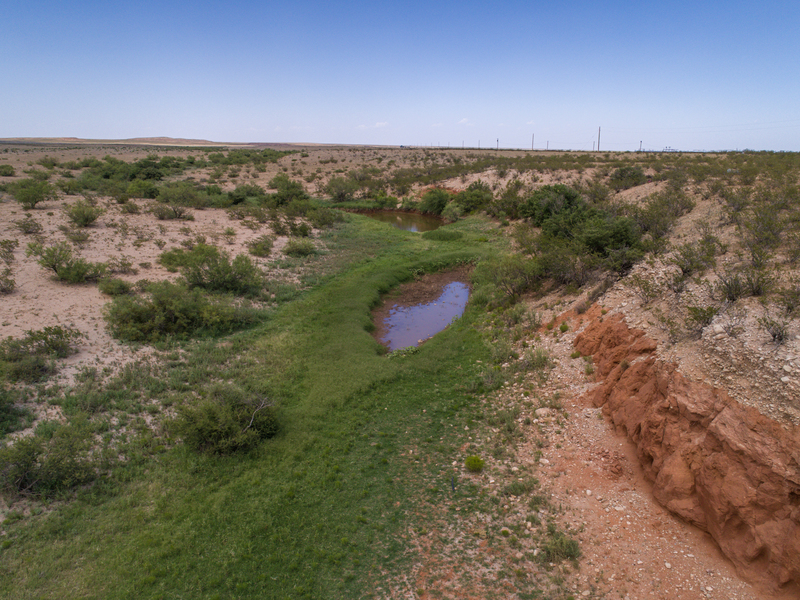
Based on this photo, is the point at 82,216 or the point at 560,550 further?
the point at 82,216

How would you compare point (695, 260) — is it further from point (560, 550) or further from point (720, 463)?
point (560, 550)

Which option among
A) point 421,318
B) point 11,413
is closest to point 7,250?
point 11,413

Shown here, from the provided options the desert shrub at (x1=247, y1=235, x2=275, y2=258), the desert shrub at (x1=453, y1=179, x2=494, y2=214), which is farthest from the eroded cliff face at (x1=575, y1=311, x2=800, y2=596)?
the desert shrub at (x1=453, y1=179, x2=494, y2=214)

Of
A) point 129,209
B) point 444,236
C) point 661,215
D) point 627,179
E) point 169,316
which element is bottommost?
point 169,316

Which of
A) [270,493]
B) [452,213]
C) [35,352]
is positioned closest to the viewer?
[270,493]

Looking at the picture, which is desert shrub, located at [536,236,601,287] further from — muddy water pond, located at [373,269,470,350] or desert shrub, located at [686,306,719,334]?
desert shrub, located at [686,306,719,334]

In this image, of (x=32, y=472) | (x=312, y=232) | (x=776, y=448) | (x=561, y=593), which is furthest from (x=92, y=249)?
(x=776, y=448)

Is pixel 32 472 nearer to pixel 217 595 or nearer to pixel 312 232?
pixel 217 595
